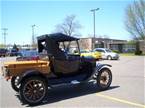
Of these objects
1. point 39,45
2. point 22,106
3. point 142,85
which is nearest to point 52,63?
point 39,45

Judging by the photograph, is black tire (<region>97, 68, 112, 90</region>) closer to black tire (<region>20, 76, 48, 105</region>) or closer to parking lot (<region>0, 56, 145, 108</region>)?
parking lot (<region>0, 56, 145, 108</region>)

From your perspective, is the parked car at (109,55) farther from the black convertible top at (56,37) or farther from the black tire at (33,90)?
the black tire at (33,90)

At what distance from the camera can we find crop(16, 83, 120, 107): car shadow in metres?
8.99

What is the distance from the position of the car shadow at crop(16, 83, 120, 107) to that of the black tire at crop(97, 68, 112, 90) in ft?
0.69

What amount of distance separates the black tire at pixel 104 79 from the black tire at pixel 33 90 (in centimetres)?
265

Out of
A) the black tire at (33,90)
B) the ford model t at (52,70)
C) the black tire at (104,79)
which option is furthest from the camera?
the black tire at (104,79)

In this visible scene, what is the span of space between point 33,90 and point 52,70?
1.26 metres

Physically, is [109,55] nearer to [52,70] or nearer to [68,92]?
[68,92]

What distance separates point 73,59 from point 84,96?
5.20 feet

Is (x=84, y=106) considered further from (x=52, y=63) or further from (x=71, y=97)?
(x=52, y=63)

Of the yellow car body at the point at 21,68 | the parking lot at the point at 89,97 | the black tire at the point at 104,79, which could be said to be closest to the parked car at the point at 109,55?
the parking lot at the point at 89,97

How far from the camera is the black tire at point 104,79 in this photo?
10.3 meters

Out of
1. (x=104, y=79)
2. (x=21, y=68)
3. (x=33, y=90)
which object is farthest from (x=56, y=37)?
(x=104, y=79)

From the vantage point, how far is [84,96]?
360 inches
